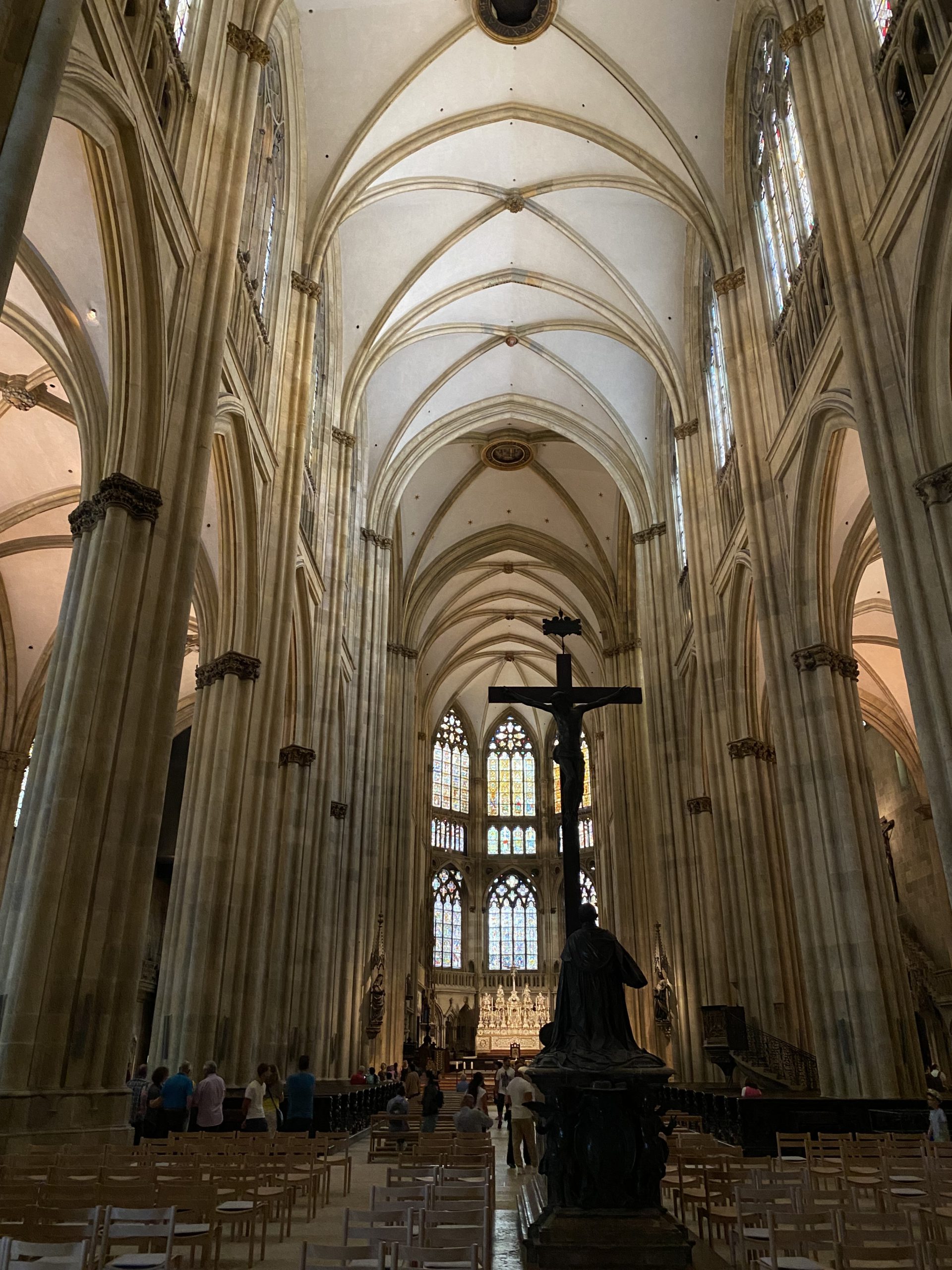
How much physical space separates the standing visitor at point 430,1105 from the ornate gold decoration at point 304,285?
12720 millimetres

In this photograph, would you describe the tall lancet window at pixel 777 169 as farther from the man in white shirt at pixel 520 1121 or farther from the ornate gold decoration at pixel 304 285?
the man in white shirt at pixel 520 1121

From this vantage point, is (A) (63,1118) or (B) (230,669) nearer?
(A) (63,1118)

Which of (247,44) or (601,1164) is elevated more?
(247,44)

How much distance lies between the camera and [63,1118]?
303 inches

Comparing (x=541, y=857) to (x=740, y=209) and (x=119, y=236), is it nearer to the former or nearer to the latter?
(x=740, y=209)

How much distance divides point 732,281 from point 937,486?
900cm

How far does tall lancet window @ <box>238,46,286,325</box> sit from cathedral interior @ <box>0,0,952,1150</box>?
0.40 feet

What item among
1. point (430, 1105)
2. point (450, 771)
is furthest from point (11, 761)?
point (450, 771)

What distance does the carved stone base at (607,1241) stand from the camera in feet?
18.6

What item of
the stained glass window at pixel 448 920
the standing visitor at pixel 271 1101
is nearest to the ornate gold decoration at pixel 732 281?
the standing visitor at pixel 271 1101

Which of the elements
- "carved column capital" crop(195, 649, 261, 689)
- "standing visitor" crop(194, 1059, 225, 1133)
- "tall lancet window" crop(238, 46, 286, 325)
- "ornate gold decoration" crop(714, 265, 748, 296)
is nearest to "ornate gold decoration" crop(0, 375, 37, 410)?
"tall lancet window" crop(238, 46, 286, 325)

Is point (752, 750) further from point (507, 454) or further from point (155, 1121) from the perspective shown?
point (507, 454)

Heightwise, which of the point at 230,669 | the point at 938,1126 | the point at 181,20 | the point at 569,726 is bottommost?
the point at 938,1126

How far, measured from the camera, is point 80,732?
863 centimetres
